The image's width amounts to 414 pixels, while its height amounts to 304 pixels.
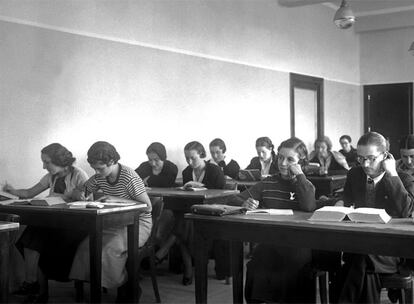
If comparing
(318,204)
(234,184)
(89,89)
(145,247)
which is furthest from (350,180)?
(89,89)

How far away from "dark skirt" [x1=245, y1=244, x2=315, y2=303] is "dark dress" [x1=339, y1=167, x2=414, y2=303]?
215 mm

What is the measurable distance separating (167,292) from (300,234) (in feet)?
6.39

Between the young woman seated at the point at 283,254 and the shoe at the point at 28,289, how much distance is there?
1698mm

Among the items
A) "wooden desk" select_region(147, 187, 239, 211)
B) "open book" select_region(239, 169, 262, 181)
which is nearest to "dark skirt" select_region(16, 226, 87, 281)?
"wooden desk" select_region(147, 187, 239, 211)

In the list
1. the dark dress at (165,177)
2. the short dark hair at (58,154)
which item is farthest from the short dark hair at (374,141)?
the dark dress at (165,177)

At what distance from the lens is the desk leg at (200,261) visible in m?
3.40

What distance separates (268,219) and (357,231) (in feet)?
1.74

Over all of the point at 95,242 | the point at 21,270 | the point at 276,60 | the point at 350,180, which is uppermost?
the point at 276,60

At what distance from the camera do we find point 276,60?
950 centimetres

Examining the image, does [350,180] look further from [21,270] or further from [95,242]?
[21,270]

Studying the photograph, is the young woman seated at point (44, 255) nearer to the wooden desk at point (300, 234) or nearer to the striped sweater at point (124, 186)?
the striped sweater at point (124, 186)

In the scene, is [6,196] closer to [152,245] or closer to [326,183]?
[152,245]

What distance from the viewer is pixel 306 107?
10555 mm

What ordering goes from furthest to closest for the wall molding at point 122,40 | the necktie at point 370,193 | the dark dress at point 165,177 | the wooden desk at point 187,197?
the dark dress at point 165,177, the wall molding at point 122,40, the wooden desk at point 187,197, the necktie at point 370,193
